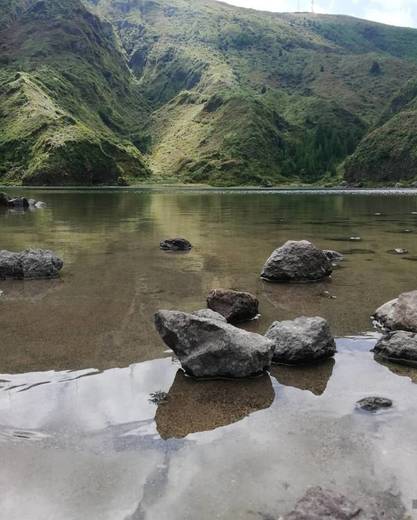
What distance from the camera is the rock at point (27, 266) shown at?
57.2ft

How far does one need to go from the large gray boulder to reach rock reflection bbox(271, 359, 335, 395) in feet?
7.17

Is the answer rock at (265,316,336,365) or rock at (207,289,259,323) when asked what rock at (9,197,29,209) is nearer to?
rock at (207,289,259,323)

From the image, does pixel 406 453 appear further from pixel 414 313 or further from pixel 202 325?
pixel 414 313

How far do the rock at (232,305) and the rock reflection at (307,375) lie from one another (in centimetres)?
291

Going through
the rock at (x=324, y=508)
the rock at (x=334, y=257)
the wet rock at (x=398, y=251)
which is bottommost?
the wet rock at (x=398, y=251)

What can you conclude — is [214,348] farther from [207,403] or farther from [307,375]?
[307,375]

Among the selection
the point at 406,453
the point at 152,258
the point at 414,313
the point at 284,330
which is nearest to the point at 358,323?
the point at 414,313

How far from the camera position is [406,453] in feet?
20.6

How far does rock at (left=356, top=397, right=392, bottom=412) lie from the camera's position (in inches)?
295

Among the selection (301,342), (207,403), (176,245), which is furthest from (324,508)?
(176,245)

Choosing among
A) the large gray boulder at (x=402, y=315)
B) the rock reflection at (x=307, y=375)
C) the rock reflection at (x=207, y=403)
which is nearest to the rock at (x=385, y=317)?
the large gray boulder at (x=402, y=315)

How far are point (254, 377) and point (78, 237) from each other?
70.2 feet

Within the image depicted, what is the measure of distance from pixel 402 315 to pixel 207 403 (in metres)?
5.13

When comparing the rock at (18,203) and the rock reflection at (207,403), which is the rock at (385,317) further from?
the rock at (18,203)
